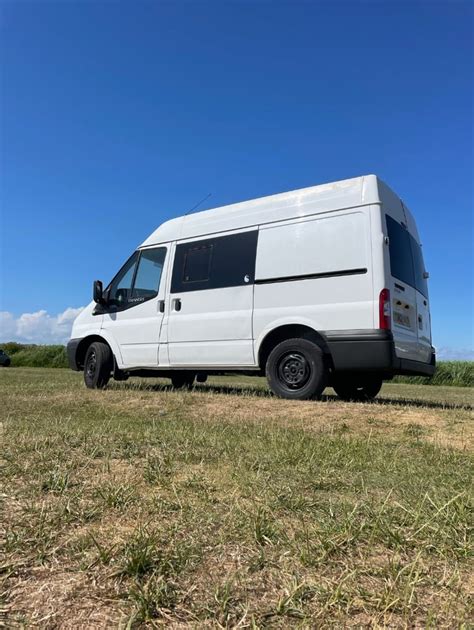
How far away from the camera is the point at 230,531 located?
2023 mm

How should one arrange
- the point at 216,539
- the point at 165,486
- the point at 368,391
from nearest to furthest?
the point at 216,539, the point at 165,486, the point at 368,391

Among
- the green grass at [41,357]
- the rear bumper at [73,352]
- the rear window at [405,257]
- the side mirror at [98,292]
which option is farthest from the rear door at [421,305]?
the green grass at [41,357]

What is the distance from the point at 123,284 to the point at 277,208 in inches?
134

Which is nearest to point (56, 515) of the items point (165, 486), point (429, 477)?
point (165, 486)

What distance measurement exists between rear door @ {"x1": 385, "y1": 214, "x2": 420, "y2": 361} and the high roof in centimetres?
49

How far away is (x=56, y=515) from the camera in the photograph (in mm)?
2150

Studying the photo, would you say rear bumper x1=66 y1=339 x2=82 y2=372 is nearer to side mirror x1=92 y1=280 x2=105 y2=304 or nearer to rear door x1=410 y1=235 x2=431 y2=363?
side mirror x1=92 y1=280 x2=105 y2=304

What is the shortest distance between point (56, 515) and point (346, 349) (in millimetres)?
4586

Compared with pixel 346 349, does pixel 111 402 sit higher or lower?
lower

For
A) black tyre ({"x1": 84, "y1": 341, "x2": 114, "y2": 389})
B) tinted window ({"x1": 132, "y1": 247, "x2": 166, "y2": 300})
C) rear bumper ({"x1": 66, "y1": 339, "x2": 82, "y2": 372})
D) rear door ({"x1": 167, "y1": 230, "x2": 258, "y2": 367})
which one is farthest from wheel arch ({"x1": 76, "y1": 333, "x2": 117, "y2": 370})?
rear door ({"x1": 167, "y1": 230, "x2": 258, "y2": 367})

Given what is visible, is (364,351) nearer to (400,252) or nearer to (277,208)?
(400,252)

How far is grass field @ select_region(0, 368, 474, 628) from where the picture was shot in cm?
152

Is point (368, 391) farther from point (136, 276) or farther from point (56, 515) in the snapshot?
point (56, 515)

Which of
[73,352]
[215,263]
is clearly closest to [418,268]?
[215,263]
